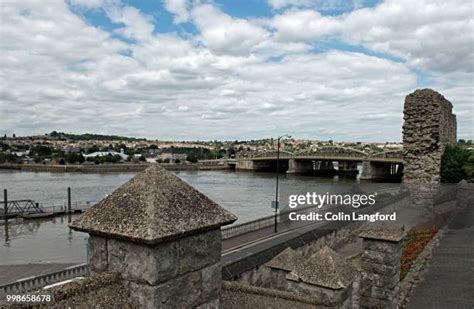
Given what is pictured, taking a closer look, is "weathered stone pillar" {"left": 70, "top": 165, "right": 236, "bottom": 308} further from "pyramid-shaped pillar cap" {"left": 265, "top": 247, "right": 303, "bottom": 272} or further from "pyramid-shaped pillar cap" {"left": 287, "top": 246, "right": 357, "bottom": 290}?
"pyramid-shaped pillar cap" {"left": 265, "top": 247, "right": 303, "bottom": 272}

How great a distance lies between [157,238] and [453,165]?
25483 millimetres

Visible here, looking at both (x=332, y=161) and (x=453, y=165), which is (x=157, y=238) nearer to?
(x=453, y=165)

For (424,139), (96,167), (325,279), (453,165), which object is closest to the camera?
(325,279)

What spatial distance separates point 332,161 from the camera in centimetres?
10175

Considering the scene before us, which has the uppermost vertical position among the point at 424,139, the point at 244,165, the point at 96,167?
the point at 424,139

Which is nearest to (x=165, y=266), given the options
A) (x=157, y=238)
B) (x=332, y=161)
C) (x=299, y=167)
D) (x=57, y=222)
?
→ (x=157, y=238)

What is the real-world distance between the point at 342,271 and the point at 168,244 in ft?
11.0

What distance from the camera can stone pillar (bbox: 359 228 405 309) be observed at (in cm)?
683

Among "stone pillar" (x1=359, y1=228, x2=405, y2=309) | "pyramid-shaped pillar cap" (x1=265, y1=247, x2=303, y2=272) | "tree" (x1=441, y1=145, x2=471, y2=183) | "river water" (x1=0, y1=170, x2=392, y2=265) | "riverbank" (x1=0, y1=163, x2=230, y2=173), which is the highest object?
"tree" (x1=441, y1=145, x2=471, y2=183)

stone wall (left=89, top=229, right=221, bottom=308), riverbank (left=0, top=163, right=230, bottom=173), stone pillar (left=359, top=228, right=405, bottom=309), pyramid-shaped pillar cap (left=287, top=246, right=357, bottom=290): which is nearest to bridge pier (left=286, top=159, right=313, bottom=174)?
riverbank (left=0, top=163, right=230, bottom=173)

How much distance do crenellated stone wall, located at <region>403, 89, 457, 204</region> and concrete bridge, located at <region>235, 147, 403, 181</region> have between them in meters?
53.3

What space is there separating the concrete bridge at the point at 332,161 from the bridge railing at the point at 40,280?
65684 millimetres

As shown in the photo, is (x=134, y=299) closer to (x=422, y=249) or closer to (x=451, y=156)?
(x=422, y=249)

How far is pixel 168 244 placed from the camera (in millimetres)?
2650
